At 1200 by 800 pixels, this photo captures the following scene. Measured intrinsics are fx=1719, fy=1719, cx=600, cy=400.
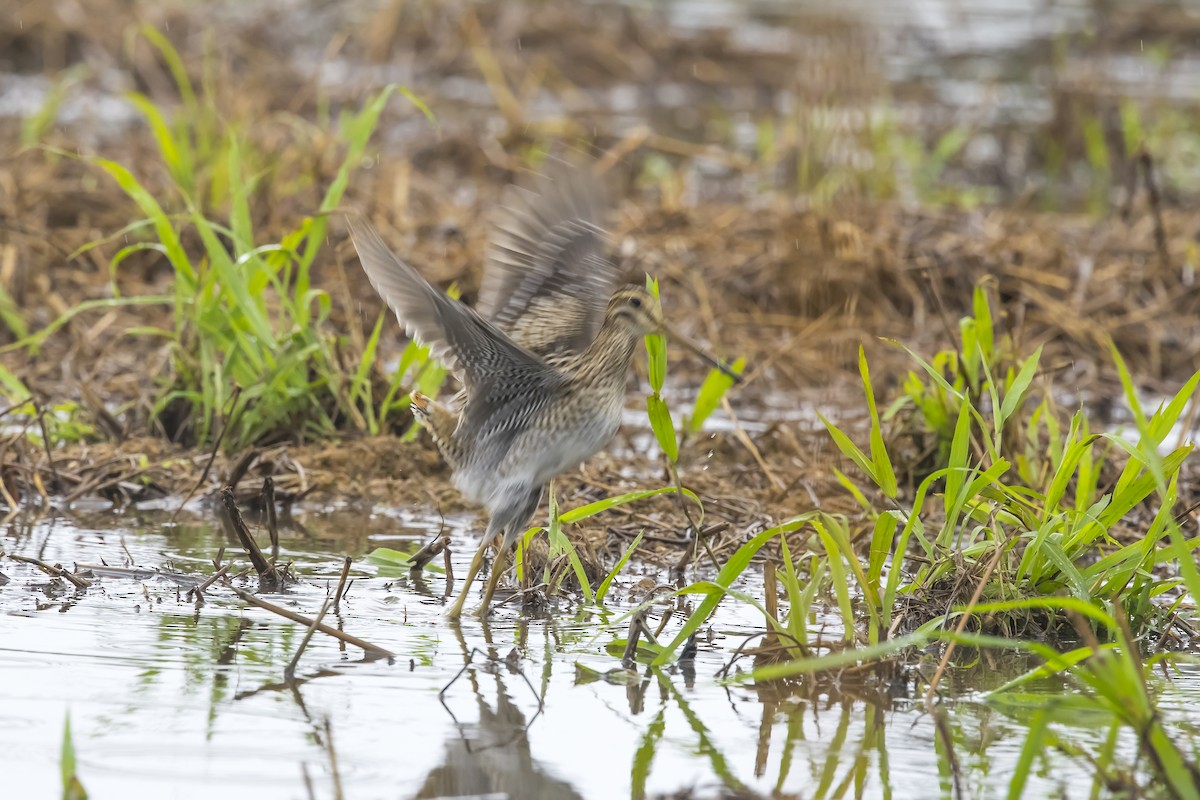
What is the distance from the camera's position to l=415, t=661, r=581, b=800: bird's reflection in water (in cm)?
324

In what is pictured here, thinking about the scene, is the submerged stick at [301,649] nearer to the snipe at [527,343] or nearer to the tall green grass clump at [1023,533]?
the snipe at [527,343]

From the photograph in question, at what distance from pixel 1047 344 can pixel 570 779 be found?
5.07 metres

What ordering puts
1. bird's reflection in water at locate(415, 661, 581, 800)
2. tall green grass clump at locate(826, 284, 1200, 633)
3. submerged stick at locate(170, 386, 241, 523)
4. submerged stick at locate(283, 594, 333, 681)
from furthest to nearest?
submerged stick at locate(170, 386, 241, 523) → tall green grass clump at locate(826, 284, 1200, 633) → submerged stick at locate(283, 594, 333, 681) → bird's reflection in water at locate(415, 661, 581, 800)

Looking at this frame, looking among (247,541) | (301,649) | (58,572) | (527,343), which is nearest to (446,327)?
(527,343)

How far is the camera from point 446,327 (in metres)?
4.28

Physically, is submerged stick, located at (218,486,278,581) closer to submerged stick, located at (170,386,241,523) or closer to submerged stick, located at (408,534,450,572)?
submerged stick, located at (408,534,450,572)

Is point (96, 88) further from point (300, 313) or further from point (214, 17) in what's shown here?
point (300, 313)

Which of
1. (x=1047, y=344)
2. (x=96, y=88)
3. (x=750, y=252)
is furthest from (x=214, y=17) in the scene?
(x=1047, y=344)

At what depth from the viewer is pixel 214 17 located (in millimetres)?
15594

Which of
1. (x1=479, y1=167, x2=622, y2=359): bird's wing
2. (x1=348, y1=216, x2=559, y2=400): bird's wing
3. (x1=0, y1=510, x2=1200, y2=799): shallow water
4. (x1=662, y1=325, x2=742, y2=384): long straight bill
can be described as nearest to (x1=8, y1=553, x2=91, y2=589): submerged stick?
(x1=0, y1=510, x2=1200, y2=799): shallow water

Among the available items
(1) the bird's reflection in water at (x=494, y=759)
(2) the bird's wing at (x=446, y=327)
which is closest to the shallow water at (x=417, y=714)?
(1) the bird's reflection in water at (x=494, y=759)

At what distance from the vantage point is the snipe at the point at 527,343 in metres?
4.28

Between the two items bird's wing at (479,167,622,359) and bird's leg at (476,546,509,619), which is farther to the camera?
bird's wing at (479,167,622,359)

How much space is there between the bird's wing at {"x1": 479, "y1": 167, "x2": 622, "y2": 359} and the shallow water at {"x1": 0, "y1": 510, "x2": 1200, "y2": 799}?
0.79 meters
